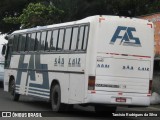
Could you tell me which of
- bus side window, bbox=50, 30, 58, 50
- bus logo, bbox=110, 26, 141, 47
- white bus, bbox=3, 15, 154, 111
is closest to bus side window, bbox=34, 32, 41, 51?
bus side window, bbox=50, 30, 58, 50

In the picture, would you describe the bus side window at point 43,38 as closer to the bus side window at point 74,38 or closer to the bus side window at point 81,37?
the bus side window at point 74,38

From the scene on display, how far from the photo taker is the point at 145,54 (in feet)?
54.1

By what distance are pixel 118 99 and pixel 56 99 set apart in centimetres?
289

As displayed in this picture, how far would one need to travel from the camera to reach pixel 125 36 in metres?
16.2

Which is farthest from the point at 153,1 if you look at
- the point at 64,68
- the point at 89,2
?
the point at 64,68

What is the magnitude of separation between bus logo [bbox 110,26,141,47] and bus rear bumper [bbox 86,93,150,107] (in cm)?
170

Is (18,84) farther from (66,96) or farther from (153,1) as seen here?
(153,1)

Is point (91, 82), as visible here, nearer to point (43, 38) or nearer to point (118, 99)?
point (118, 99)

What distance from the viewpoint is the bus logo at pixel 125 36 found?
16109 millimetres

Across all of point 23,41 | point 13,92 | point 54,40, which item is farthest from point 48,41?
point 13,92

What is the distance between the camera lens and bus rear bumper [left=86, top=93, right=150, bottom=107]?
15.6 m

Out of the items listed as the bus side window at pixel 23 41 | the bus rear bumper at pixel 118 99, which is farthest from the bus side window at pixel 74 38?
the bus side window at pixel 23 41

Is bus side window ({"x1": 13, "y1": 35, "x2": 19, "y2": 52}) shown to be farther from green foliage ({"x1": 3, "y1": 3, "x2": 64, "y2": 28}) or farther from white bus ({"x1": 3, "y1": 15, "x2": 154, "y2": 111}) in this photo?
green foliage ({"x1": 3, "y1": 3, "x2": 64, "y2": 28})

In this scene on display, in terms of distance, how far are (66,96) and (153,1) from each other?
15.8 meters
